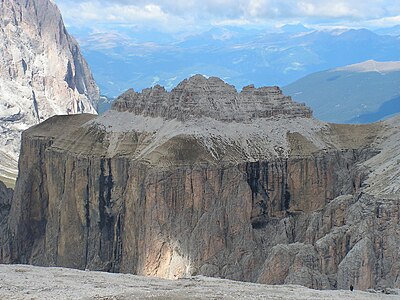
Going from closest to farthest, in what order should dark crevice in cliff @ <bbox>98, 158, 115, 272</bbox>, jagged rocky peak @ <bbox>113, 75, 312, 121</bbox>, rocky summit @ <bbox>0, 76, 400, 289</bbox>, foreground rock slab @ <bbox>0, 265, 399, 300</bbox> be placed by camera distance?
foreground rock slab @ <bbox>0, 265, 399, 300</bbox>
rocky summit @ <bbox>0, 76, 400, 289</bbox>
jagged rocky peak @ <bbox>113, 75, 312, 121</bbox>
dark crevice in cliff @ <bbox>98, 158, 115, 272</bbox>

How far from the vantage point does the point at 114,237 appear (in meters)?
91.0

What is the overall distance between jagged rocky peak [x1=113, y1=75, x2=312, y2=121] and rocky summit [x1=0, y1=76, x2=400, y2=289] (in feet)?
0.60

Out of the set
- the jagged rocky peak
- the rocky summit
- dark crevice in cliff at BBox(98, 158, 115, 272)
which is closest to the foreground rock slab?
the rocky summit

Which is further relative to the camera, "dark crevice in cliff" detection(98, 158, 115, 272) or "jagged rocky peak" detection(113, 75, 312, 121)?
"dark crevice in cliff" detection(98, 158, 115, 272)

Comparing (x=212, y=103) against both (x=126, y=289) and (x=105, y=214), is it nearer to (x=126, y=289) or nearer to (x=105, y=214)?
(x=105, y=214)

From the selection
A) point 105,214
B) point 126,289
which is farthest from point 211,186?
point 126,289

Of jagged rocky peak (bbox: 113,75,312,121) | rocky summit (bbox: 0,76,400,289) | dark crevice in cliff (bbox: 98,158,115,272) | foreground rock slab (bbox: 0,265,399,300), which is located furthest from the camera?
dark crevice in cliff (bbox: 98,158,115,272)

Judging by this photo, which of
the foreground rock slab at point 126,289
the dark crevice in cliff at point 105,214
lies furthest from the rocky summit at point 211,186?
the foreground rock slab at point 126,289

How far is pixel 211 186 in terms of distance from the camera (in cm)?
8231

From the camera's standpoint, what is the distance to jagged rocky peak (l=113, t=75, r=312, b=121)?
89125 mm

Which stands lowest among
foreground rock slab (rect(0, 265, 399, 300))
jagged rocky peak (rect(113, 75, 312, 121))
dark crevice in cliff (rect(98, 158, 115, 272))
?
foreground rock slab (rect(0, 265, 399, 300))

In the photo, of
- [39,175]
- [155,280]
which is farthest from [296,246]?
[39,175]

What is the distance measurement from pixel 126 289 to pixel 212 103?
4617cm

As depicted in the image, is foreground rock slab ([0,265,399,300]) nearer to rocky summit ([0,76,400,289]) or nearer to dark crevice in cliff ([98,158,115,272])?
rocky summit ([0,76,400,289])
